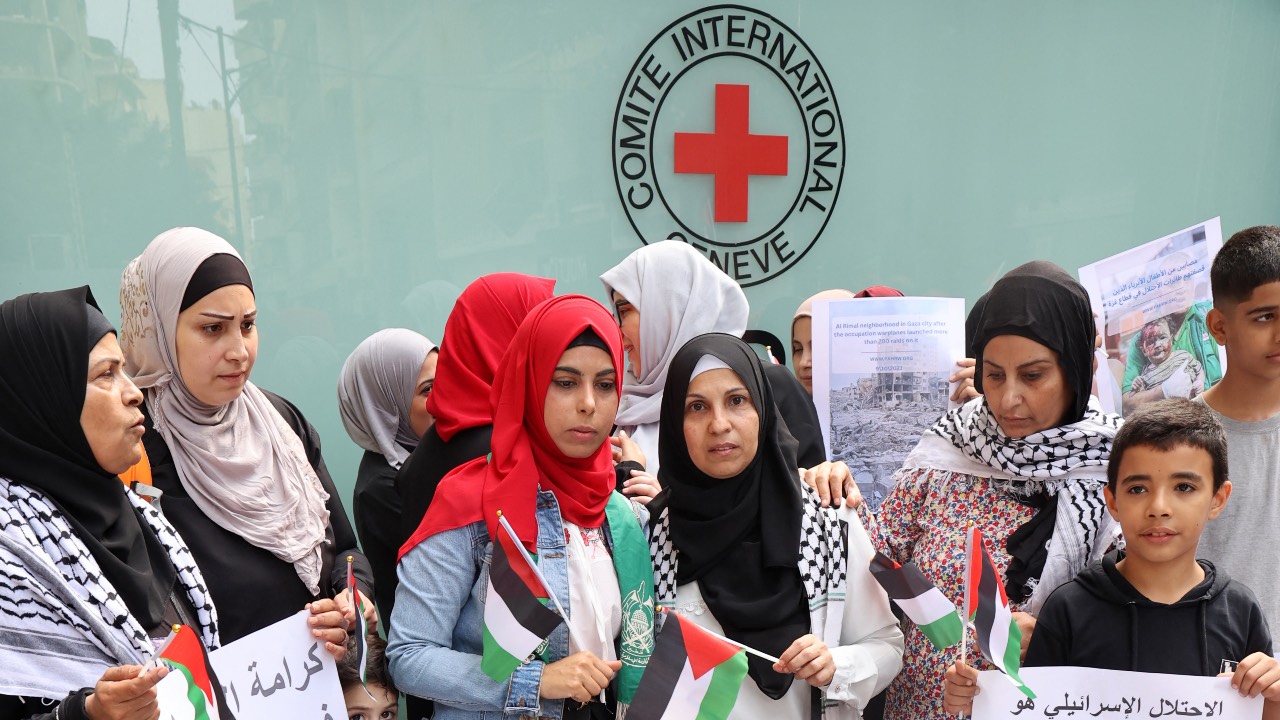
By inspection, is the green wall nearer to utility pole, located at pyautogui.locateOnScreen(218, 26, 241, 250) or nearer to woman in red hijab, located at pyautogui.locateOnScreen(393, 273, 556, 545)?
utility pole, located at pyautogui.locateOnScreen(218, 26, 241, 250)

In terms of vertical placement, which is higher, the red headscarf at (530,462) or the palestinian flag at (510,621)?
the red headscarf at (530,462)

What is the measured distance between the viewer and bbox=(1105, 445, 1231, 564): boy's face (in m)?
1.87

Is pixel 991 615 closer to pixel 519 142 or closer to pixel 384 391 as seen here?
pixel 384 391

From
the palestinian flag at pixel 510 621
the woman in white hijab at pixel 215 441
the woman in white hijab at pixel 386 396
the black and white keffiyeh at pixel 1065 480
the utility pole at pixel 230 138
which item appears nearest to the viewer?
the palestinian flag at pixel 510 621

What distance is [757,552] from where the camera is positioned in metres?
2.00

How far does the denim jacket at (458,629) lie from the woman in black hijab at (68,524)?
1.46 ft

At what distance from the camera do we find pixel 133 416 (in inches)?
73.9

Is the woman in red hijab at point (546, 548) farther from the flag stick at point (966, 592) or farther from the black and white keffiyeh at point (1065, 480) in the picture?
the black and white keffiyeh at point (1065, 480)

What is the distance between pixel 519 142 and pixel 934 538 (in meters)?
2.53

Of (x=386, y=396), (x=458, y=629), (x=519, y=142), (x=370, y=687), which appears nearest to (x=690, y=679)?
(x=458, y=629)

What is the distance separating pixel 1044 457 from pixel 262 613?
1.77m

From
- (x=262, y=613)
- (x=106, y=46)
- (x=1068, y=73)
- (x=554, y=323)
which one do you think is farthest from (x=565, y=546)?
(x=1068, y=73)

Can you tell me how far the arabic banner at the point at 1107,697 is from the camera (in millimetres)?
1821

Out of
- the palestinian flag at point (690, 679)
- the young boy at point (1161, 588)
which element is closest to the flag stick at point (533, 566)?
the palestinian flag at point (690, 679)
